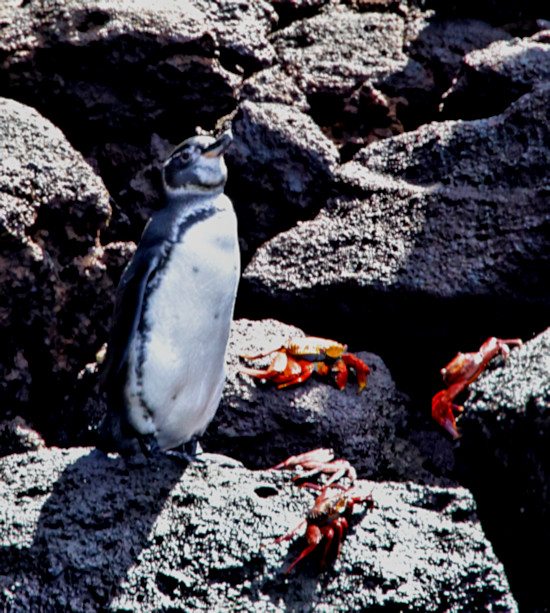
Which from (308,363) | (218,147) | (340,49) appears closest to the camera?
(218,147)

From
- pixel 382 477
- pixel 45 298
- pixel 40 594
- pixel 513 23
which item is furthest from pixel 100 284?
pixel 513 23

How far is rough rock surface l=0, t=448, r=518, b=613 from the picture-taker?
304 cm

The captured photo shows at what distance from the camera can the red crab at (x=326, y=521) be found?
10.2 feet

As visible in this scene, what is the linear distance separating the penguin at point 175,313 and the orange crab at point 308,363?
1.62ft

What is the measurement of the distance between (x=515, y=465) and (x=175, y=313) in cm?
170

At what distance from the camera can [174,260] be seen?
3.96 m

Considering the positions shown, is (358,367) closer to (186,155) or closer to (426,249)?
(426,249)

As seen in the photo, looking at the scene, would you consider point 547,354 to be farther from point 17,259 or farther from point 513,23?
point 513,23

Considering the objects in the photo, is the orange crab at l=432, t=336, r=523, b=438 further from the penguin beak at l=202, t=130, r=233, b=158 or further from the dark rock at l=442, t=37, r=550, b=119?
the dark rock at l=442, t=37, r=550, b=119

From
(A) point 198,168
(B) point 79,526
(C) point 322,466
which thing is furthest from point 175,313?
(B) point 79,526

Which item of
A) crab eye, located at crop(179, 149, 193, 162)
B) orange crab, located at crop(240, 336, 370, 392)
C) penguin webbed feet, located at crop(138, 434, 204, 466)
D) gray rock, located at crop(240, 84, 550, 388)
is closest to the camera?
penguin webbed feet, located at crop(138, 434, 204, 466)

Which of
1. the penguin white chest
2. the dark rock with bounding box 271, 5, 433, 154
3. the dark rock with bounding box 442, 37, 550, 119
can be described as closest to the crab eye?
the penguin white chest

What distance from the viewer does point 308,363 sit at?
4703mm

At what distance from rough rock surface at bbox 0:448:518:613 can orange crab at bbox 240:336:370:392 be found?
110cm
